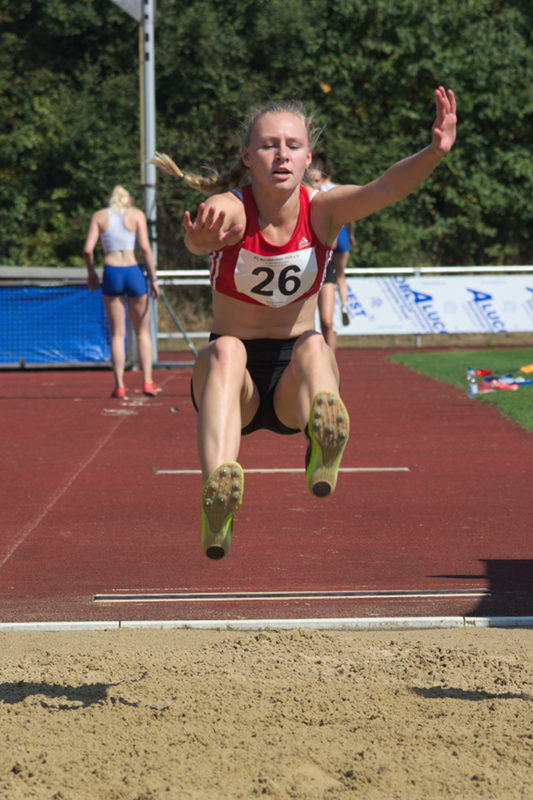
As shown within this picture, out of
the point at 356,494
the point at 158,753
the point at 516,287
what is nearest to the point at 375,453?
the point at 356,494

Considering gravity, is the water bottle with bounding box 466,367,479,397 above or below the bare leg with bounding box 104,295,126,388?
below

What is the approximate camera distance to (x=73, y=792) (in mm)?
3814

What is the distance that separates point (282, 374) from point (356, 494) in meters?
3.52

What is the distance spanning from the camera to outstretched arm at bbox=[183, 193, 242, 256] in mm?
4387

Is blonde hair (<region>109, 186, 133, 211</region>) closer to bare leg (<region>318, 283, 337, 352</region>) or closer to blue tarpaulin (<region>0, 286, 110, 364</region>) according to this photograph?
bare leg (<region>318, 283, 337, 352</region>)

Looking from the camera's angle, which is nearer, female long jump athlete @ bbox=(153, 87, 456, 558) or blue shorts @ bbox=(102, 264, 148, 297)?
female long jump athlete @ bbox=(153, 87, 456, 558)

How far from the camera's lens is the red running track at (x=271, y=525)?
5.84 meters

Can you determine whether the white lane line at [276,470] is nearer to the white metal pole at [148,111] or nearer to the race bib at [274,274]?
the race bib at [274,274]

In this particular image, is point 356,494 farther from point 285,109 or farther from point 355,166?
point 355,166

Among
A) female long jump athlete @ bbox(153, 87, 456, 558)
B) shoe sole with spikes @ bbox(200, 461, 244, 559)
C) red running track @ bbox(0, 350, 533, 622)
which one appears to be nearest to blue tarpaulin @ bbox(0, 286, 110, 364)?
red running track @ bbox(0, 350, 533, 622)

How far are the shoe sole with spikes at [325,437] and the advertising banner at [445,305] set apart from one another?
675 inches

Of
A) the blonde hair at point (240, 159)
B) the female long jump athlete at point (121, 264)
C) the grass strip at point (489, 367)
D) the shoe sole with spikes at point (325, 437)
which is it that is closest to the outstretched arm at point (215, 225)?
the blonde hair at point (240, 159)

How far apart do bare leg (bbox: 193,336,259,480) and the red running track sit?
1.35 metres

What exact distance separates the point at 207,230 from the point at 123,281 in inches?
329
